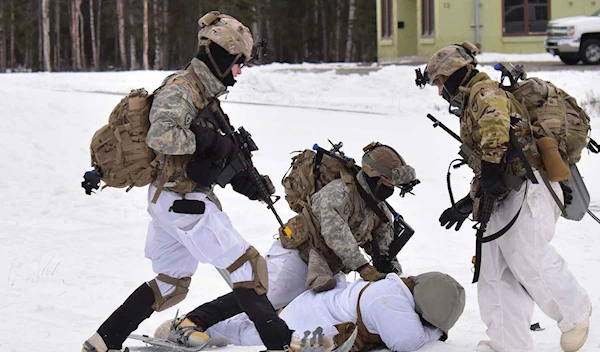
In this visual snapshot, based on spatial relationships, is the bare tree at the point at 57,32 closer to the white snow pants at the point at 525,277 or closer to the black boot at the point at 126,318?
the black boot at the point at 126,318

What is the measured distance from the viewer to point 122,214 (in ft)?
32.4

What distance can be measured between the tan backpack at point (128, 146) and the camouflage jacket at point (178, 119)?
85 mm

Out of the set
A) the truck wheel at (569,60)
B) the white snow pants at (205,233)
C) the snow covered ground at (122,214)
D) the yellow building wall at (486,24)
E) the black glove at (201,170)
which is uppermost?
the yellow building wall at (486,24)

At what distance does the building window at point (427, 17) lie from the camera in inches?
1198

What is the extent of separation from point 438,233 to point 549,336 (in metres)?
3.09

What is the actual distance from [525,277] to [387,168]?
103 cm

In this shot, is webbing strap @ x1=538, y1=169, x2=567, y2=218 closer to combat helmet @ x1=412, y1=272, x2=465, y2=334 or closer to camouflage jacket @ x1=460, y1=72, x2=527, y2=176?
camouflage jacket @ x1=460, y1=72, x2=527, y2=176

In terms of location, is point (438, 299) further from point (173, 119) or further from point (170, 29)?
point (170, 29)

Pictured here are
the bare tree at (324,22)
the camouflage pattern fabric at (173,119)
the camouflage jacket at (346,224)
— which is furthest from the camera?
the bare tree at (324,22)

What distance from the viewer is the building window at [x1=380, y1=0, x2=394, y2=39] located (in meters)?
33.1

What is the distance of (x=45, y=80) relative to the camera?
80.0 feet

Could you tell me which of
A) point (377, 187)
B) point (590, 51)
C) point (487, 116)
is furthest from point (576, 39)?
point (487, 116)

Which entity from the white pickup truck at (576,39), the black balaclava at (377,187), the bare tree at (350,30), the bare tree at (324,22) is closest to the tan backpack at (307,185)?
the black balaclava at (377,187)

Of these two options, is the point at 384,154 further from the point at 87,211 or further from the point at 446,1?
the point at 446,1
